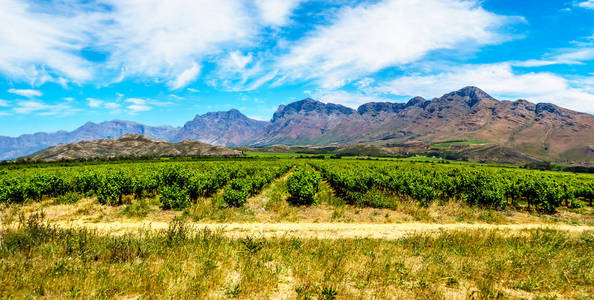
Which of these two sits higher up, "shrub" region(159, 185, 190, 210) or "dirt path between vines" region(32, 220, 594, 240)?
"shrub" region(159, 185, 190, 210)

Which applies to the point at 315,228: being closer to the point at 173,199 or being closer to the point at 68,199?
the point at 173,199

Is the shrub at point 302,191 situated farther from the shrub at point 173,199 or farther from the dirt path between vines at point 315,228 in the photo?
the shrub at point 173,199

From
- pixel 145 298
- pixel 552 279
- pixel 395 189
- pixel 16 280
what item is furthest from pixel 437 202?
pixel 16 280

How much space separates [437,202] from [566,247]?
9.84 meters

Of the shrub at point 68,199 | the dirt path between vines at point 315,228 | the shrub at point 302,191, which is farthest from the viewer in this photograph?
the shrub at point 68,199

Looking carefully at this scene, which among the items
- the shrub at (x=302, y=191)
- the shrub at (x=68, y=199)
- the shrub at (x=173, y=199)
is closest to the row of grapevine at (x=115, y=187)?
the shrub at (x=173, y=199)

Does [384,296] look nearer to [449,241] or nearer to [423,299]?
[423,299]

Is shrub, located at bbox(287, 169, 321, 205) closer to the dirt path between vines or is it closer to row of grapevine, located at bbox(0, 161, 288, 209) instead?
the dirt path between vines

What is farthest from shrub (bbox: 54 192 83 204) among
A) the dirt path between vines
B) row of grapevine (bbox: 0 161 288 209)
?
the dirt path between vines

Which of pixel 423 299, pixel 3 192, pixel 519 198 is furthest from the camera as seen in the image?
pixel 519 198

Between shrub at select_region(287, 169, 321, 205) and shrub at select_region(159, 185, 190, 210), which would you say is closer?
shrub at select_region(159, 185, 190, 210)

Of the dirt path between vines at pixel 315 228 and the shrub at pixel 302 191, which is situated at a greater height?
the shrub at pixel 302 191

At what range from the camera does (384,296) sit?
647 centimetres

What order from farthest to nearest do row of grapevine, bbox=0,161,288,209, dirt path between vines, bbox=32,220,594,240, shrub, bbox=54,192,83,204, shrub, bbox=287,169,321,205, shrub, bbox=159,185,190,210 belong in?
shrub, bbox=54,192,83,204
shrub, bbox=287,169,321,205
row of grapevine, bbox=0,161,288,209
shrub, bbox=159,185,190,210
dirt path between vines, bbox=32,220,594,240
